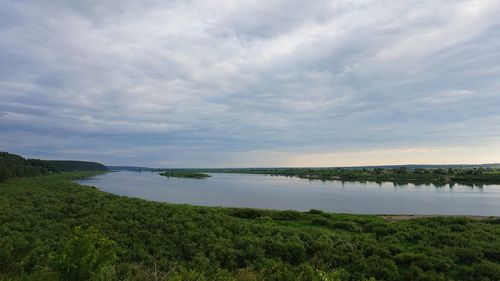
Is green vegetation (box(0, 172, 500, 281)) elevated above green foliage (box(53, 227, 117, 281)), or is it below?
below

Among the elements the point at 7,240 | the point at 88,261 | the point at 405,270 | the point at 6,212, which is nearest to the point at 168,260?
the point at 7,240

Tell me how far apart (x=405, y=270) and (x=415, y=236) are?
494 cm

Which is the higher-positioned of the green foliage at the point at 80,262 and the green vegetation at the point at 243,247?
the green foliage at the point at 80,262

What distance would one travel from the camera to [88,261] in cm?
577

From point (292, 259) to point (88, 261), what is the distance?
9.06 m

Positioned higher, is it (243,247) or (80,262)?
(80,262)

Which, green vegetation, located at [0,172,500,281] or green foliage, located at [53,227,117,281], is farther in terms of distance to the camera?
green vegetation, located at [0,172,500,281]

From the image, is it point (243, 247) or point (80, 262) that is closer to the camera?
point (80, 262)

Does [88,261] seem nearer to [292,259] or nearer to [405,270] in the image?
[292,259]

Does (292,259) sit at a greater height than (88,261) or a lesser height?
lesser

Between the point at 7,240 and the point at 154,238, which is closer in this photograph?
the point at 7,240

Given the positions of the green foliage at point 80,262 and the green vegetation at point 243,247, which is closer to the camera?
the green foliage at point 80,262

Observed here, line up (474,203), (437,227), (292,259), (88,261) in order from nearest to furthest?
(88,261) < (292,259) < (437,227) < (474,203)

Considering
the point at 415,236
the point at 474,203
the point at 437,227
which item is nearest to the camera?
the point at 415,236
